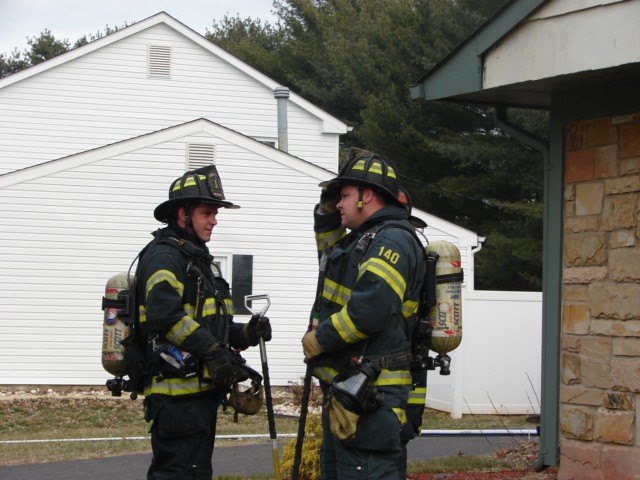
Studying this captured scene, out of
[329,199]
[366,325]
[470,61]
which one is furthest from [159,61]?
[366,325]

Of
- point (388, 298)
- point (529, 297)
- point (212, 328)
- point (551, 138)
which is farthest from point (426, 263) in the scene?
point (529, 297)

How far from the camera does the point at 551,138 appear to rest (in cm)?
751

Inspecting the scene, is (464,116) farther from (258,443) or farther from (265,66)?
(258,443)

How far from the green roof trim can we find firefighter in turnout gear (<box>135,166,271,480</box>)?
212cm

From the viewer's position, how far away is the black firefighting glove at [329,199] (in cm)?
578

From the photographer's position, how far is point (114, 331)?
241 inches

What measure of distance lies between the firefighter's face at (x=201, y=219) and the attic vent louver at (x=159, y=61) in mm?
15910

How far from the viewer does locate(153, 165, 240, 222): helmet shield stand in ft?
20.1

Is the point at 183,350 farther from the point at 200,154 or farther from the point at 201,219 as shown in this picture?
the point at 200,154

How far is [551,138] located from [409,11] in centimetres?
2563

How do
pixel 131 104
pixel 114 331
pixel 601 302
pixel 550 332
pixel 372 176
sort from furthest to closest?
pixel 131 104
pixel 550 332
pixel 601 302
pixel 114 331
pixel 372 176

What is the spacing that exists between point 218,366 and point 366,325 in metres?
1.15

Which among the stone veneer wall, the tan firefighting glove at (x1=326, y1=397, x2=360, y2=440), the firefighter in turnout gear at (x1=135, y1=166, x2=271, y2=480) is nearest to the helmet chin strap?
the firefighter in turnout gear at (x1=135, y1=166, x2=271, y2=480)

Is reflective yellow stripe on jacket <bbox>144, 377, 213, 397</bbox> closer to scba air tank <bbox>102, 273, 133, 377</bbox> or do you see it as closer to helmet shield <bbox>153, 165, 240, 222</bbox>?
scba air tank <bbox>102, 273, 133, 377</bbox>
